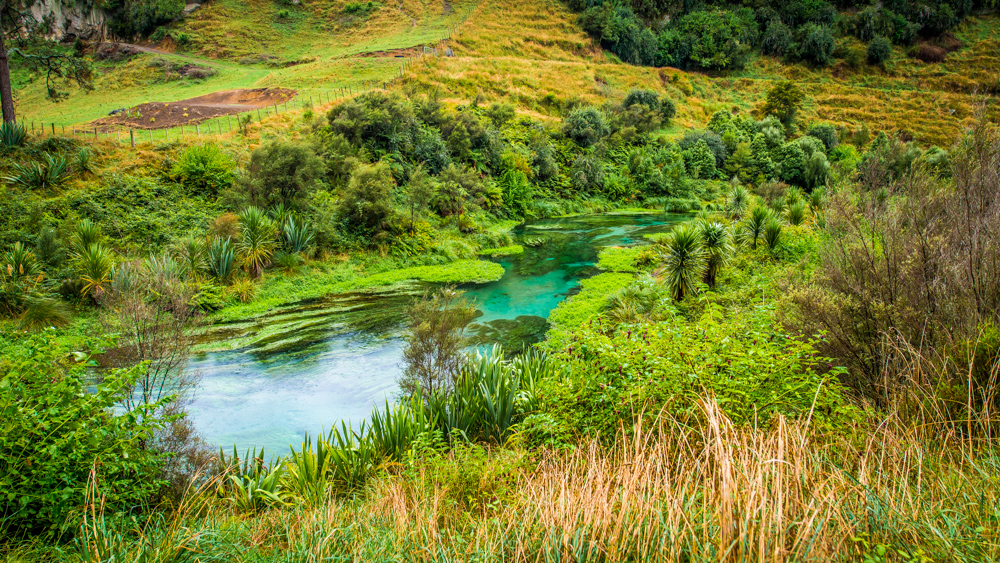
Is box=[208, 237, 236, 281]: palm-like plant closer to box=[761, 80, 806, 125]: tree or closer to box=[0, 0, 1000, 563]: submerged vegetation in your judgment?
box=[0, 0, 1000, 563]: submerged vegetation

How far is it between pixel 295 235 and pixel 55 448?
16081 mm

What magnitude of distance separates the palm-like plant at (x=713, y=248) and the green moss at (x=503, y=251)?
11.6 metres

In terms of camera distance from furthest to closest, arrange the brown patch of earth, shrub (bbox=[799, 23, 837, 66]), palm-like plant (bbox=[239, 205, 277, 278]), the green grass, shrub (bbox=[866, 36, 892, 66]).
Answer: shrub (bbox=[799, 23, 837, 66]), shrub (bbox=[866, 36, 892, 66]), the brown patch of earth, palm-like plant (bbox=[239, 205, 277, 278]), the green grass

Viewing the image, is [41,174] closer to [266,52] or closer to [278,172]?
[278,172]

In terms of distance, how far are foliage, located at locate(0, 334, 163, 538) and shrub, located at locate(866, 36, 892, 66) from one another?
110049 millimetres

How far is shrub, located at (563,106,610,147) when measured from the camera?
46.4 m

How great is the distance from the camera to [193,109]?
34.3 m

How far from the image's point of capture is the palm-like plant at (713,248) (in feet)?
52.4

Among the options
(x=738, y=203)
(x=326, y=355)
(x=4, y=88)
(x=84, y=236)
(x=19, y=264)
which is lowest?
(x=326, y=355)

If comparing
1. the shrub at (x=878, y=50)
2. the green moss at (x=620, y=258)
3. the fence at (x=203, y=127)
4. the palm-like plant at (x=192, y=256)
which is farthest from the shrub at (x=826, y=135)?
the palm-like plant at (x=192, y=256)

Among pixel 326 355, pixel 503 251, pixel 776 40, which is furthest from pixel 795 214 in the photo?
pixel 776 40

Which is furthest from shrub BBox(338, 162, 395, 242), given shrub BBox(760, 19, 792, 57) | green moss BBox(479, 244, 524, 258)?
shrub BBox(760, 19, 792, 57)

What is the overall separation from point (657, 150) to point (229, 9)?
6121 cm

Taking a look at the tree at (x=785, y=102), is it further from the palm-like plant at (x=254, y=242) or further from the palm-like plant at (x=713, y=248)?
the palm-like plant at (x=254, y=242)
